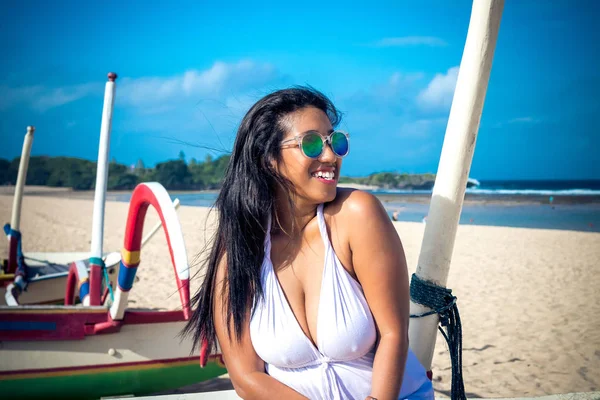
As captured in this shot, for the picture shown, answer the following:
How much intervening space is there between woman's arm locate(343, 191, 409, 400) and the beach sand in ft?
2.55

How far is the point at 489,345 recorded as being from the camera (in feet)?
22.9

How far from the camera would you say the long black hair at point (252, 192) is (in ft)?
5.89

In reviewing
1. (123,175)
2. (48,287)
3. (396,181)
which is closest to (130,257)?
(48,287)

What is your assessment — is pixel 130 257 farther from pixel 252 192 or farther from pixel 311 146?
pixel 311 146

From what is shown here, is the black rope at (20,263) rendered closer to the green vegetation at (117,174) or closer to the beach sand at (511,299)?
the beach sand at (511,299)

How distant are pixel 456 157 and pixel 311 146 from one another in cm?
77

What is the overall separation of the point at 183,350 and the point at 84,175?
2247 inches

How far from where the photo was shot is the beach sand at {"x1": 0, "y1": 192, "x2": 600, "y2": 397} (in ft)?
18.8

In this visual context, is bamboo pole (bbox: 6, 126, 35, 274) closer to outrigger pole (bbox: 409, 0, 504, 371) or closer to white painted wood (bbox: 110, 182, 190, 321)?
white painted wood (bbox: 110, 182, 190, 321)

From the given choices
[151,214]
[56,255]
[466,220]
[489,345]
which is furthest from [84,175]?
[489,345]

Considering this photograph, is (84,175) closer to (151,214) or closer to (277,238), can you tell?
(151,214)

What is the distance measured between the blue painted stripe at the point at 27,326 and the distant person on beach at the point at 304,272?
2.49 m

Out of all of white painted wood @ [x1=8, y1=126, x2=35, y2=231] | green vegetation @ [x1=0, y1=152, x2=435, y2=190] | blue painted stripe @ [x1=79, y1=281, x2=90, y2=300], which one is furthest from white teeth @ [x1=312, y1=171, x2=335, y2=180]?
green vegetation @ [x1=0, y1=152, x2=435, y2=190]

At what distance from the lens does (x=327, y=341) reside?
5.39ft
